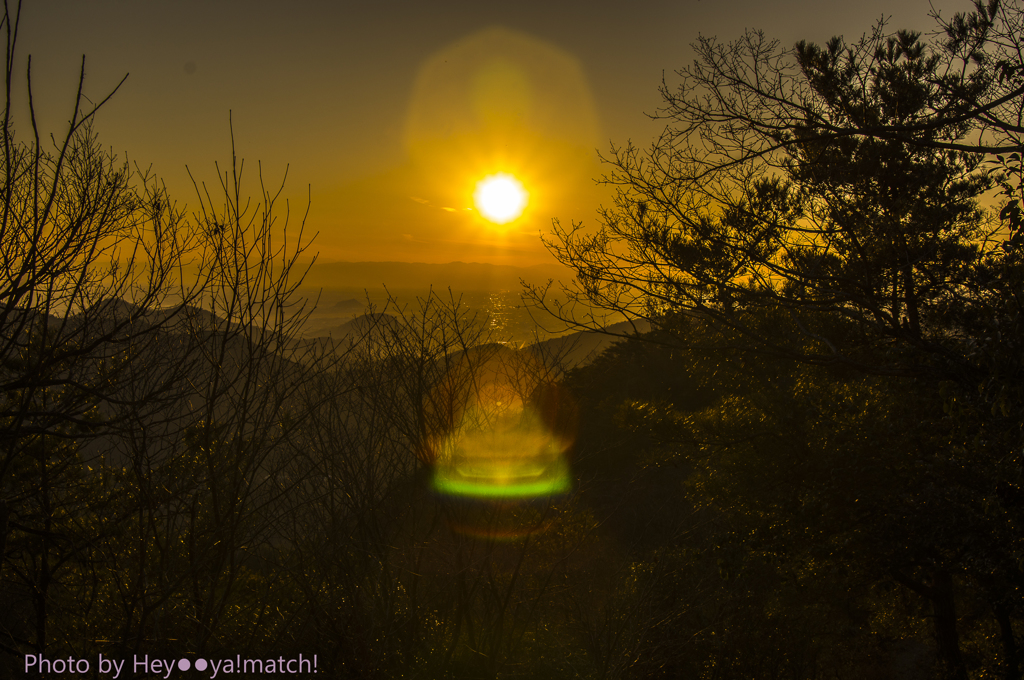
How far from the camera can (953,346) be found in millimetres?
5148

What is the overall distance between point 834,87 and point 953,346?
2.80m

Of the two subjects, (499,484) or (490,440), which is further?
(499,484)

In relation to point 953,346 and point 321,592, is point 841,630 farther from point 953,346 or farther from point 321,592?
point 321,592

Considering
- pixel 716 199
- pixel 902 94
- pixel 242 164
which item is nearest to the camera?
pixel 242 164

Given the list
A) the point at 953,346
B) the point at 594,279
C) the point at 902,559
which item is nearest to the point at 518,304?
the point at 594,279

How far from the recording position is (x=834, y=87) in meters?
5.96

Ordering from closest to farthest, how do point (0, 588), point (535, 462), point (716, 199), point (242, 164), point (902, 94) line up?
point (242, 164) < point (902, 94) < point (716, 199) < point (0, 588) < point (535, 462)

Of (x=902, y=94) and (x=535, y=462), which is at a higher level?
(x=902, y=94)

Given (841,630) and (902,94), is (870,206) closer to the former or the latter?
(902,94)

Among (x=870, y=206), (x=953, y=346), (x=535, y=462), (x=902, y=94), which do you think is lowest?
(x=535, y=462)

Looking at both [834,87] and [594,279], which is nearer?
[834,87]

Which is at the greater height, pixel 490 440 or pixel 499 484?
pixel 490 440

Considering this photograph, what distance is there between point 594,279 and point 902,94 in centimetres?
352

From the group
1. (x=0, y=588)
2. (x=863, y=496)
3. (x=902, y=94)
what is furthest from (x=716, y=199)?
(x=0, y=588)
